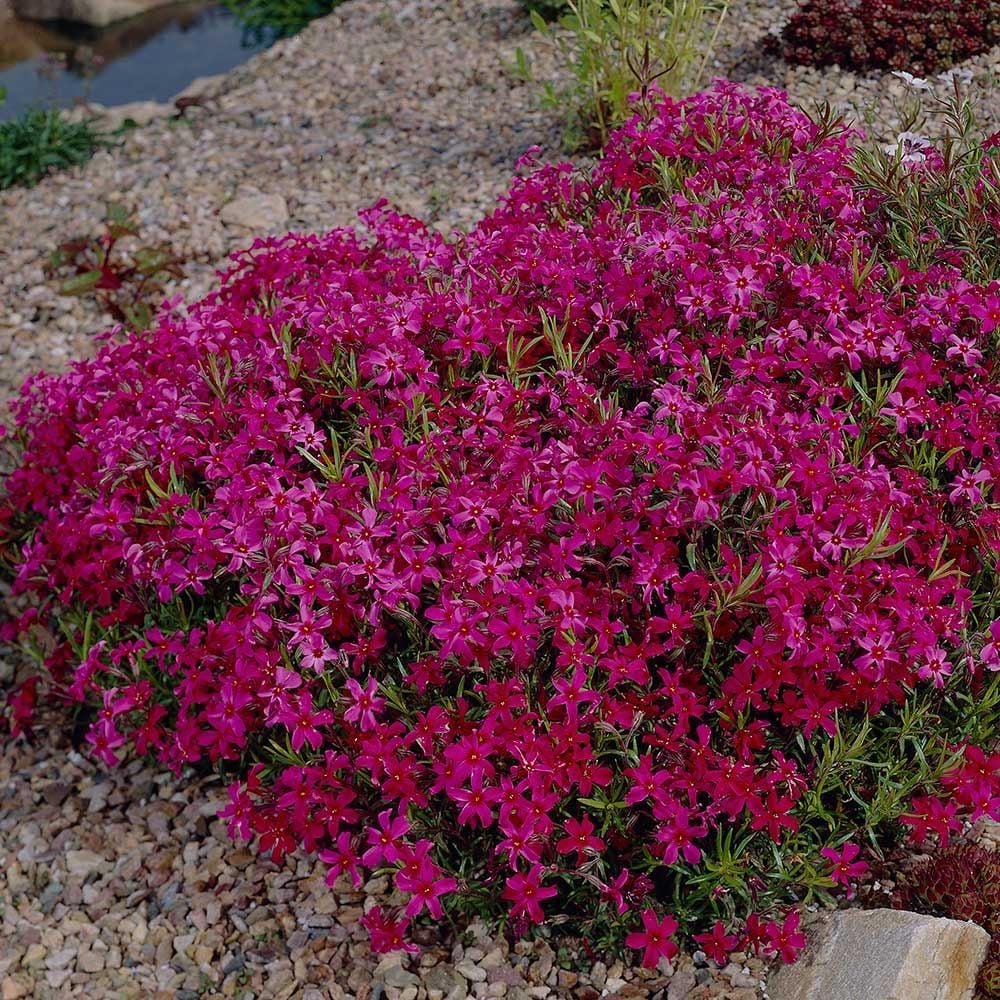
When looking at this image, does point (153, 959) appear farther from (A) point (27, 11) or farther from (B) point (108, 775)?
(A) point (27, 11)

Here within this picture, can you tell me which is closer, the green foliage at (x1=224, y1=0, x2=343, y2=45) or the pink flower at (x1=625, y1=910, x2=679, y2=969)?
the pink flower at (x1=625, y1=910, x2=679, y2=969)

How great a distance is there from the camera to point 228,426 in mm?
3318

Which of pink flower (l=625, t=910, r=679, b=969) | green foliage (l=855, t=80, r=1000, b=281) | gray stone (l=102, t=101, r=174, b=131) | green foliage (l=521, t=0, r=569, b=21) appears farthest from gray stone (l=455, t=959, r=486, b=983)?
gray stone (l=102, t=101, r=174, b=131)

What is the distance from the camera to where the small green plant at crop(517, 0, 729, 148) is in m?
5.40

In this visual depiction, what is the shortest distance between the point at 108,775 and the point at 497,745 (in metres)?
1.79

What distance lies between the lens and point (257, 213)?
250 inches

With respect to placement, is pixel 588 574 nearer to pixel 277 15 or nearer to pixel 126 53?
pixel 277 15

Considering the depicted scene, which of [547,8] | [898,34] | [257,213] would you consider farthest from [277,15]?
[898,34]

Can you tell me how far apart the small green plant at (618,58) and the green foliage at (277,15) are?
5783 millimetres

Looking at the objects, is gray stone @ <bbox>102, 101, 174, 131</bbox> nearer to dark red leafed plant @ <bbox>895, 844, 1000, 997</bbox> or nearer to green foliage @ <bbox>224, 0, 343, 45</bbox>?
green foliage @ <bbox>224, 0, 343, 45</bbox>

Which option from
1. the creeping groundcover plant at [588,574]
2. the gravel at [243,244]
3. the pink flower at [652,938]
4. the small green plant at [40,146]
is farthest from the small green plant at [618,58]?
the pink flower at [652,938]

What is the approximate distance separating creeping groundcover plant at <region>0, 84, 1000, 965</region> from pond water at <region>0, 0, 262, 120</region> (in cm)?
931

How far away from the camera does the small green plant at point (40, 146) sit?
7.29m

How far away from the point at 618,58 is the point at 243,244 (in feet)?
7.39
